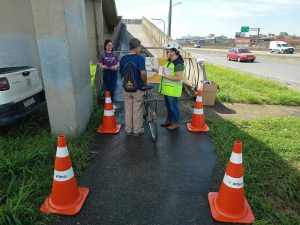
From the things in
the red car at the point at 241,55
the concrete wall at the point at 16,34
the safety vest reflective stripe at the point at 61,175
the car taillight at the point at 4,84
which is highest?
the concrete wall at the point at 16,34

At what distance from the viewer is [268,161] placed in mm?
4113

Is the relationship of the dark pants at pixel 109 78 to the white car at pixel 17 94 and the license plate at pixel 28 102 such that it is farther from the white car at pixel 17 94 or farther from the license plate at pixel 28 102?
the license plate at pixel 28 102

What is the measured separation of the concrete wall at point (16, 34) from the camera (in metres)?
5.78

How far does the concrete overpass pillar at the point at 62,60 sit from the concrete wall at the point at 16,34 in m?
1.81

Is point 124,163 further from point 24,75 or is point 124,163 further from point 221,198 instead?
point 24,75

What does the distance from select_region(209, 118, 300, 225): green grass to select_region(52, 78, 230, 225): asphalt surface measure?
43 cm

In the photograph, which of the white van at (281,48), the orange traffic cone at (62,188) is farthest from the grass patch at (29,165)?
the white van at (281,48)

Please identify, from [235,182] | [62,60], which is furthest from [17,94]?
[235,182]

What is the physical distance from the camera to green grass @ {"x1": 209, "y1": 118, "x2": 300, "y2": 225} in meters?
3.03

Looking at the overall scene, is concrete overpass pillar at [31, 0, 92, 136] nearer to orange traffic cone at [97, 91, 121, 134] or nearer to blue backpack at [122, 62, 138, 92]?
orange traffic cone at [97, 91, 121, 134]

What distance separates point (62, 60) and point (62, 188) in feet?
7.45

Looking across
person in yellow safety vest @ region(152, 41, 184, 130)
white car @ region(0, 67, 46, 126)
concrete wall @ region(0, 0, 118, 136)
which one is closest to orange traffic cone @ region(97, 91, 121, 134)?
concrete wall @ region(0, 0, 118, 136)

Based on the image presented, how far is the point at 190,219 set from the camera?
2869 mm

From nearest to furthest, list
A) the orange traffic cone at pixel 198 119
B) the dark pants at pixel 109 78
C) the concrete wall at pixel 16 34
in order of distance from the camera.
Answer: the orange traffic cone at pixel 198 119, the concrete wall at pixel 16 34, the dark pants at pixel 109 78
